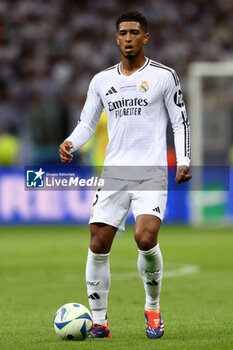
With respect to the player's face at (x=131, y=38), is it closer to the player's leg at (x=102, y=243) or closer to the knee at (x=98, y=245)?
the player's leg at (x=102, y=243)

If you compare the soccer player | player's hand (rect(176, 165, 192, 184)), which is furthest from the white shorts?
player's hand (rect(176, 165, 192, 184))

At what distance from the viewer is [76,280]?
11.0 meters

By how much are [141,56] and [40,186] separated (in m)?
1.20

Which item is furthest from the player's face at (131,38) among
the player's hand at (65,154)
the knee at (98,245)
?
the knee at (98,245)

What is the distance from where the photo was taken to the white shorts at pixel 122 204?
6.53m

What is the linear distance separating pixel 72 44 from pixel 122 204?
63.9ft

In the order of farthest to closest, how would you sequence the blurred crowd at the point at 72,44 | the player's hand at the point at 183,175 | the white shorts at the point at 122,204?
1. the blurred crowd at the point at 72,44
2. the white shorts at the point at 122,204
3. the player's hand at the point at 183,175

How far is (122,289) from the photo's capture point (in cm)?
1013

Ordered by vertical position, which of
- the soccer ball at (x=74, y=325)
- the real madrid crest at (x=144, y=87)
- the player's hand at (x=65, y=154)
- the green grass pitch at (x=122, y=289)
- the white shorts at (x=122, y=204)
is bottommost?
the green grass pitch at (x=122, y=289)

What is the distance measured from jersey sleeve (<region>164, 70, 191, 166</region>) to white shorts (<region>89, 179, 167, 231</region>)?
0.29m

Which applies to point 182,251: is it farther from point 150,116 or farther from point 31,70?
point 31,70

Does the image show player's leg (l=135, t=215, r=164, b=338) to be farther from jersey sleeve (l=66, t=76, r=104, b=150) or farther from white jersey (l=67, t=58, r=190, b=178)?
jersey sleeve (l=66, t=76, r=104, b=150)

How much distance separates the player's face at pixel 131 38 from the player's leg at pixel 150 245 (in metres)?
0.97

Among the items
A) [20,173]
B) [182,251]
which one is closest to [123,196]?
[182,251]
